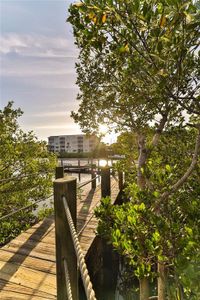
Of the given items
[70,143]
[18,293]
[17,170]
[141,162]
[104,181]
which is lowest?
[18,293]

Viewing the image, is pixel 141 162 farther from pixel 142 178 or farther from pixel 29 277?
pixel 29 277

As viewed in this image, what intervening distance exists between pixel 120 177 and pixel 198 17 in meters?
9.90

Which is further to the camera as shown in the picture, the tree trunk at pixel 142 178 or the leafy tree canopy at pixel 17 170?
the leafy tree canopy at pixel 17 170

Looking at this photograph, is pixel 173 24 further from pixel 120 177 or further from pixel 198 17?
pixel 120 177

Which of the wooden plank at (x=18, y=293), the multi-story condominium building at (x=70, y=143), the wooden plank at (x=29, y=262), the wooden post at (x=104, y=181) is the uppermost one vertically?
the multi-story condominium building at (x=70, y=143)

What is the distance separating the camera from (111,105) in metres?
7.62

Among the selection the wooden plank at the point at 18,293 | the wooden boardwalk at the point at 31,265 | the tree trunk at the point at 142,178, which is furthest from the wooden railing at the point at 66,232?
the tree trunk at the point at 142,178

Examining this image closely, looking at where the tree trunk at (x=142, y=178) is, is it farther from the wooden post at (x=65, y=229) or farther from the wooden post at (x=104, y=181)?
the wooden post at (x=65, y=229)

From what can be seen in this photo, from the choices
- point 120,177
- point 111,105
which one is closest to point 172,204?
point 111,105

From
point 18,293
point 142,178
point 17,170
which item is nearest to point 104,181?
point 142,178

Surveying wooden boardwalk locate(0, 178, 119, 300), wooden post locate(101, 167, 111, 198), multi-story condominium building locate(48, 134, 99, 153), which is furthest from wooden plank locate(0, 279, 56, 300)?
multi-story condominium building locate(48, 134, 99, 153)

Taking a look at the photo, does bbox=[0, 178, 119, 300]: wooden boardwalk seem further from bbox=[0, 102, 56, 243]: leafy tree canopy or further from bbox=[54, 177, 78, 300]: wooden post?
bbox=[0, 102, 56, 243]: leafy tree canopy

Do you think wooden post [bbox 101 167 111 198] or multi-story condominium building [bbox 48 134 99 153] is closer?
wooden post [bbox 101 167 111 198]

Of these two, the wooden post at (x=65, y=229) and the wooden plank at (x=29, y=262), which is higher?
the wooden post at (x=65, y=229)
